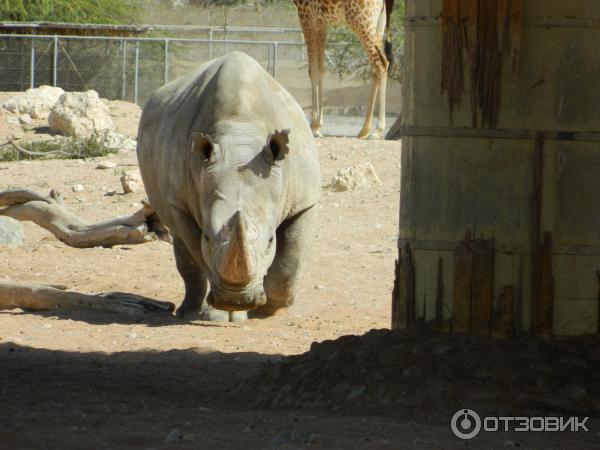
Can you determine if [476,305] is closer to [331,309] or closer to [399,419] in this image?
[399,419]

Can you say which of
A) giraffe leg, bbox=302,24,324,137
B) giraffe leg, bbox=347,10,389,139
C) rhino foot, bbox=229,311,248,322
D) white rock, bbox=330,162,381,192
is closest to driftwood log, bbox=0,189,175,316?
rhino foot, bbox=229,311,248,322

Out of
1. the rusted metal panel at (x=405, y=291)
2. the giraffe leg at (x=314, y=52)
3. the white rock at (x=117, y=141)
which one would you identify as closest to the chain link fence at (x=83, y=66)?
the white rock at (x=117, y=141)

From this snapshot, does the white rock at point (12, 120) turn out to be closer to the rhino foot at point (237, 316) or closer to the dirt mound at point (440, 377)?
the rhino foot at point (237, 316)

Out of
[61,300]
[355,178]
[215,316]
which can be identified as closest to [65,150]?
[355,178]

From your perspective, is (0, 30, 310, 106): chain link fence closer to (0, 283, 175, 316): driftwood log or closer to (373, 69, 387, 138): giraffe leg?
(373, 69, 387, 138): giraffe leg

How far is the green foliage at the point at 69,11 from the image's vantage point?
1062 inches

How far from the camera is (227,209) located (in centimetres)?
684

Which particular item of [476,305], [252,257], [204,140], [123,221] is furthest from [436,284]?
[123,221]

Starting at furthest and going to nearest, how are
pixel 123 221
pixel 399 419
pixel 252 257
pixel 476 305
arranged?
pixel 123 221
pixel 252 257
pixel 476 305
pixel 399 419

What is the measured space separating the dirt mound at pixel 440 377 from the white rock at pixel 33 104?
15608 mm

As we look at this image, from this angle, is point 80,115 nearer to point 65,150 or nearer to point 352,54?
point 65,150

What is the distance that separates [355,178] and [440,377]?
29.9ft

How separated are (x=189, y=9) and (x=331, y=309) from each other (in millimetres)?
30857

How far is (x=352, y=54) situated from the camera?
27.6 m
